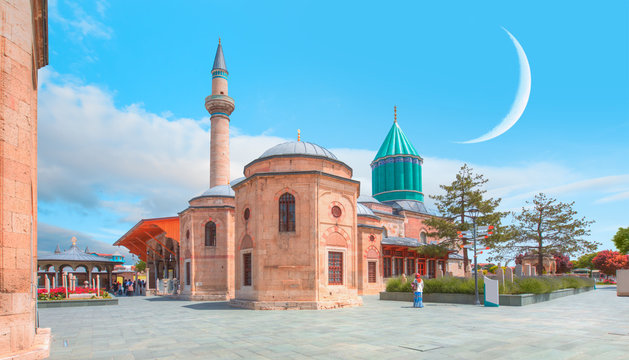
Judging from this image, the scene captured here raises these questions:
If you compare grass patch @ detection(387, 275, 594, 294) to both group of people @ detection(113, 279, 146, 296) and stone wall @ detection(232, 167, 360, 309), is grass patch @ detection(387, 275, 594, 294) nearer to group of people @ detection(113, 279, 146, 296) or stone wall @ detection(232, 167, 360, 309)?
stone wall @ detection(232, 167, 360, 309)

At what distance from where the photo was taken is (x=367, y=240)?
1128 inches

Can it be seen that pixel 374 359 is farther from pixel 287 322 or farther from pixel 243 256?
pixel 243 256

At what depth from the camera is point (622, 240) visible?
1720 inches

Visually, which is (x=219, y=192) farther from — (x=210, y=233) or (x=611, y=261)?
(x=611, y=261)

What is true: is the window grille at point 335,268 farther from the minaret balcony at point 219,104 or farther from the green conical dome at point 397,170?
the green conical dome at point 397,170

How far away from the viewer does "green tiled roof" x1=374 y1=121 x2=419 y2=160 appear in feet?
138

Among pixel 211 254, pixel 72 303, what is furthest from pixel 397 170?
pixel 72 303

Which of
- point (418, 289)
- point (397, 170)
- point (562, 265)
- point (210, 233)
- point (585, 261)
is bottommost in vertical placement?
point (585, 261)

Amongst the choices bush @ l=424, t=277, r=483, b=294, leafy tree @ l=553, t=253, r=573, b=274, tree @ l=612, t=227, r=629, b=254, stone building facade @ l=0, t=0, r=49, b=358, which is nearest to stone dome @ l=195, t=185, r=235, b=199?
bush @ l=424, t=277, r=483, b=294

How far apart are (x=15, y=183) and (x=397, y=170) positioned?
3794 centimetres

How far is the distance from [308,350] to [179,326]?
5.79m

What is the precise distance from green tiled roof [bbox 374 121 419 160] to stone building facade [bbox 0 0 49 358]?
37.9 metres

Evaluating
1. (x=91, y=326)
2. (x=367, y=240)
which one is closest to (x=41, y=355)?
(x=91, y=326)

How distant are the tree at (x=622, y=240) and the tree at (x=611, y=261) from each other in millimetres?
1026
